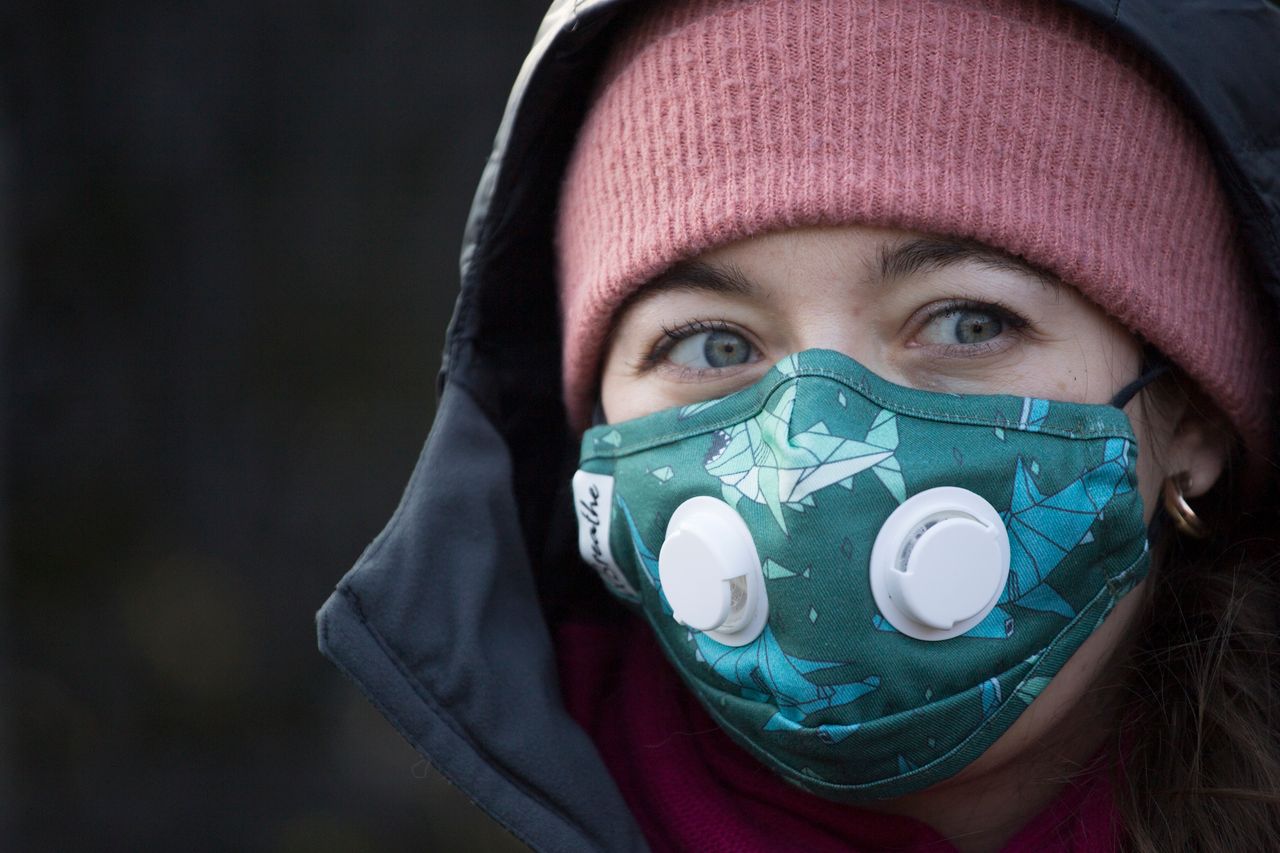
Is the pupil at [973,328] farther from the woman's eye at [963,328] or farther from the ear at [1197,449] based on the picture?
the ear at [1197,449]

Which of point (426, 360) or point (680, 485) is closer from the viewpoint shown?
point (680, 485)

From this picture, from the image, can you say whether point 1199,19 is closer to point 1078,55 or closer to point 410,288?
point 1078,55

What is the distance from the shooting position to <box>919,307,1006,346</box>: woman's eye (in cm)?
175

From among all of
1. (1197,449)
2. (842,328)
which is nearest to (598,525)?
(842,328)

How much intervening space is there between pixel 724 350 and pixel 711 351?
2 centimetres

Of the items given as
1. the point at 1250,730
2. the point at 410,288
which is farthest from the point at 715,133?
the point at 410,288

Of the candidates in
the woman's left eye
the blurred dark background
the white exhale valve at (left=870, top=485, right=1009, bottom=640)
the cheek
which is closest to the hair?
the woman's left eye

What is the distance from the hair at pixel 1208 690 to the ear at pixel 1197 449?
4 centimetres

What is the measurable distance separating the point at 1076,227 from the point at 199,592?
3.00 m

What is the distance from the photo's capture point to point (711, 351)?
6.19ft

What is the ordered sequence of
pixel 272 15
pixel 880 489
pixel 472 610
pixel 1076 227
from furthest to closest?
pixel 272 15 < pixel 472 610 < pixel 1076 227 < pixel 880 489

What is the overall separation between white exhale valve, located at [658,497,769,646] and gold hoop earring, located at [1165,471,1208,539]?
2.19 ft

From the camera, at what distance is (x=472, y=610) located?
1.95 m

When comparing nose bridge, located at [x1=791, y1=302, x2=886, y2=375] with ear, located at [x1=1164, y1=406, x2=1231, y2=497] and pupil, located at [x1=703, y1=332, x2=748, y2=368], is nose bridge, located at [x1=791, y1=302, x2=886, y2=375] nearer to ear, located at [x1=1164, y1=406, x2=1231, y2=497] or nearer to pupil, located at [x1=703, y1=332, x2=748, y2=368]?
pupil, located at [x1=703, y1=332, x2=748, y2=368]
